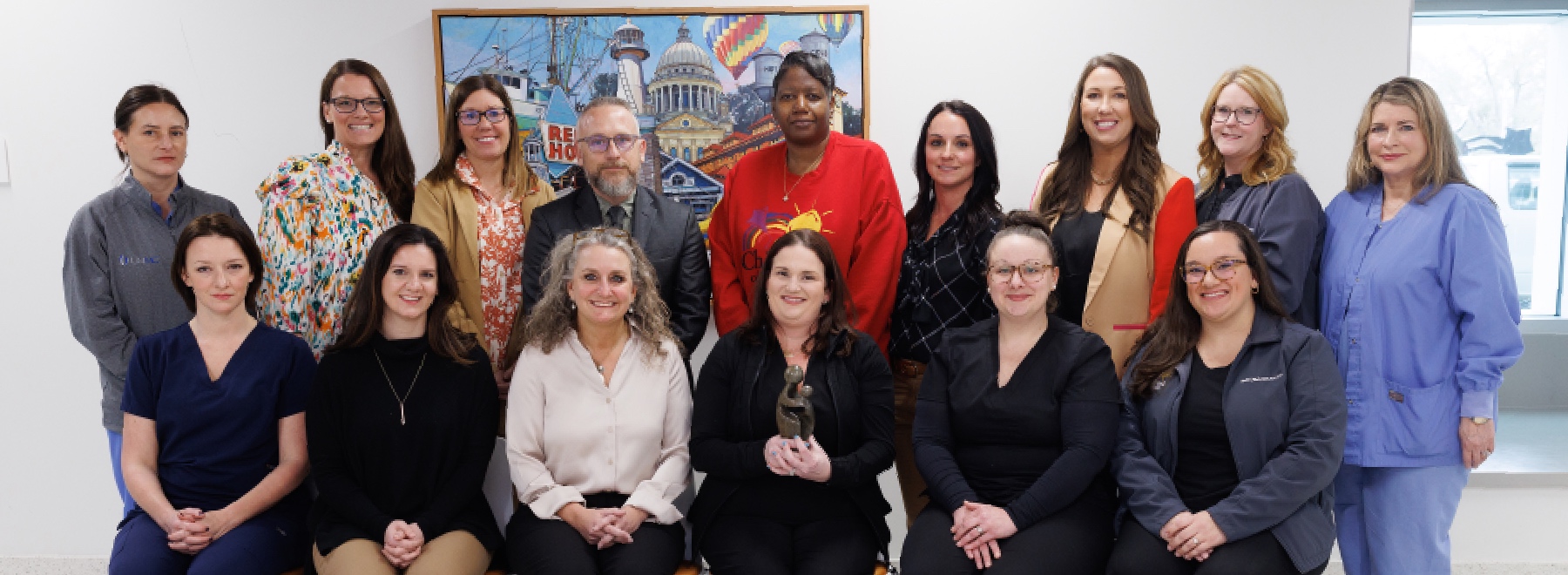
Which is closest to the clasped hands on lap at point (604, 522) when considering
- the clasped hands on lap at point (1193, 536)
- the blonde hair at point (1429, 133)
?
the clasped hands on lap at point (1193, 536)

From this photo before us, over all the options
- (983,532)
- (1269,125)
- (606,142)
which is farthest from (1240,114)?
(606,142)

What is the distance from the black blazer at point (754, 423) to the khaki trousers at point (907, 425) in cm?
32

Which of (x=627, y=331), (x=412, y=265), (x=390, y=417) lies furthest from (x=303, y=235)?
(x=627, y=331)

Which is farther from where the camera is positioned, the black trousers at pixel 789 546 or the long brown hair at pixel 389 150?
the long brown hair at pixel 389 150

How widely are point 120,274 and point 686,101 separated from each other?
194 cm

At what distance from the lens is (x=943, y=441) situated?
8.22 ft

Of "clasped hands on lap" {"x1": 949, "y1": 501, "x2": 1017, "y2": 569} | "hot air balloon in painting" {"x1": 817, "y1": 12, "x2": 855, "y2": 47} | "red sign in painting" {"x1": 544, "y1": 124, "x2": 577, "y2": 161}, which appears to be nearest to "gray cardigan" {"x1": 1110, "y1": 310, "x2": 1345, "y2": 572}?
"clasped hands on lap" {"x1": 949, "y1": 501, "x2": 1017, "y2": 569}

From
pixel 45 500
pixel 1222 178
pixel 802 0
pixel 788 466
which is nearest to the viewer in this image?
pixel 788 466

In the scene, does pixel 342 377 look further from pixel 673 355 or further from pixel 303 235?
pixel 673 355

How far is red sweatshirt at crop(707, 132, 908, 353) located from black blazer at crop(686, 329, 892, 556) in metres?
0.22

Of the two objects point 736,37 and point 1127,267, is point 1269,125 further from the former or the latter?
point 736,37

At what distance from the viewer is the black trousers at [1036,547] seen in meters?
2.29

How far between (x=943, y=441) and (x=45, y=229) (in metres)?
3.72

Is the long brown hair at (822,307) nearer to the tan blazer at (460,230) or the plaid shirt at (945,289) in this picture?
the plaid shirt at (945,289)
